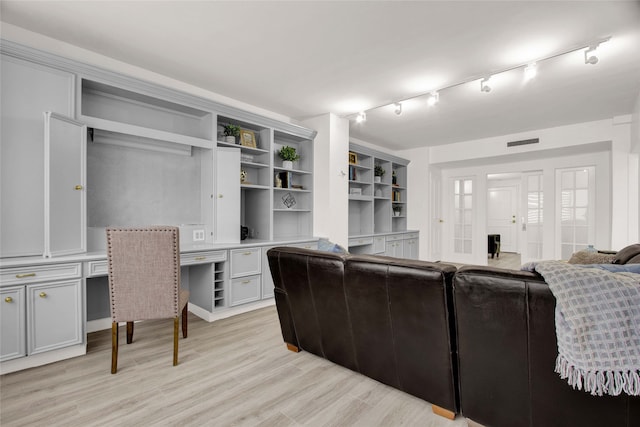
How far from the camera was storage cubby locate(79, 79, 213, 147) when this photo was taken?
287 cm

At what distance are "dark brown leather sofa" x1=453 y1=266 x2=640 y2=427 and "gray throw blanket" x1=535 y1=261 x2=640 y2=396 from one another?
9 centimetres

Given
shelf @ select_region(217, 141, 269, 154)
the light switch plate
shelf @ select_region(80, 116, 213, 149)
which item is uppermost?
shelf @ select_region(217, 141, 269, 154)

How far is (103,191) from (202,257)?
114 cm

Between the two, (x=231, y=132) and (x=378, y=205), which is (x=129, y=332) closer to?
(x=231, y=132)

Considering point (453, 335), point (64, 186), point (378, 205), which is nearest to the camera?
point (453, 335)

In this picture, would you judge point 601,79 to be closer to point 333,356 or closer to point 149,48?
point 333,356

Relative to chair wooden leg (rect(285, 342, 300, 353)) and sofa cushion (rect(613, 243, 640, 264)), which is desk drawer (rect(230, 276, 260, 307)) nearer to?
chair wooden leg (rect(285, 342, 300, 353))

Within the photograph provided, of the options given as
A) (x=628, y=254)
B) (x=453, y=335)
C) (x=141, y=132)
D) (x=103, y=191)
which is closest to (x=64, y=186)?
(x=103, y=191)

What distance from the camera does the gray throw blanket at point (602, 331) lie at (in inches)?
45.8

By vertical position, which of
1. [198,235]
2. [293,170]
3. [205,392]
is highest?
[293,170]

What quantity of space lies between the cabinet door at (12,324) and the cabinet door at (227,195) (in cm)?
170

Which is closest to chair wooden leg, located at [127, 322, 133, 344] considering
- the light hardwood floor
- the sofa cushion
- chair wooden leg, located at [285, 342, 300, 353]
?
the light hardwood floor

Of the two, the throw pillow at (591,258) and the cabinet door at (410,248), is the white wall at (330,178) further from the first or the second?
the throw pillow at (591,258)

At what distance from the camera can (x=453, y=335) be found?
1.60 meters
